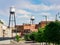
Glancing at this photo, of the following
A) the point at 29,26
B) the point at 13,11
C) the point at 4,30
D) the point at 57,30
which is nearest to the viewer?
the point at 57,30

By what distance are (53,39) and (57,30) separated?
2.16 m

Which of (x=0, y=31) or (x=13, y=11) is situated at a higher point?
(x=13, y=11)

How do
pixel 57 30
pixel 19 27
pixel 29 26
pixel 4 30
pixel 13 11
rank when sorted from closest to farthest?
pixel 57 30 < pixel 13 11 < pixel 4 30 < pixel 29 26 < pixel 19 27

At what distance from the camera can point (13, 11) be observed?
14500cm

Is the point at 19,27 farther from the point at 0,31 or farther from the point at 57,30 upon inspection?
the point at 57,30

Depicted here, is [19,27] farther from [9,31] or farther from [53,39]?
[53,39]

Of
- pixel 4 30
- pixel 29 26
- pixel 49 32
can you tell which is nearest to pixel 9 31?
pixel 4 30

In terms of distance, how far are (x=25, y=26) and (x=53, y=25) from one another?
133436mm

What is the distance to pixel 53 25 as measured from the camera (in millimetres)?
44969

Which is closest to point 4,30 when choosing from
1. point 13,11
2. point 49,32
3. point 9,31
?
point 9,31

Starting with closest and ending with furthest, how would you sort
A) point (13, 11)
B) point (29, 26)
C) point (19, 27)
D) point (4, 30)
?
point (13, 11)
point (4, 30)
point (29, 26)
point (19, 27)

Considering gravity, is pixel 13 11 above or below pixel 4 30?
above

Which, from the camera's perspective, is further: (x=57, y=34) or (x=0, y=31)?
(x=0, y=31)

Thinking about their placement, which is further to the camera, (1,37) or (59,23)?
(1,37)
